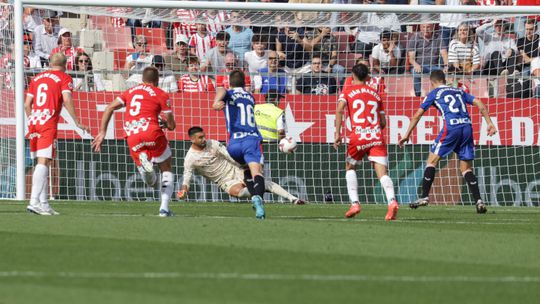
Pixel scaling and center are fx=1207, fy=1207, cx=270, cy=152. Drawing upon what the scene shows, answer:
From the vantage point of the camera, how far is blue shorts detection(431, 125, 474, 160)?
58.1 ft

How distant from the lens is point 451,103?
1759cm

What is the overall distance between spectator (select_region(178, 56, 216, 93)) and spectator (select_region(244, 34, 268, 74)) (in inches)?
33.2

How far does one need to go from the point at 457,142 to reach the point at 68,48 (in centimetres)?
749

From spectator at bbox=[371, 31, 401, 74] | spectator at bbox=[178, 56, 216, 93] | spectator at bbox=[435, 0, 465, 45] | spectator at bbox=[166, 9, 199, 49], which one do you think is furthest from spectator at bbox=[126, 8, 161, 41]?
spectator at bbox=[435, 0, 465, 45]

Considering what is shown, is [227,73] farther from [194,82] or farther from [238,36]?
[238,36]

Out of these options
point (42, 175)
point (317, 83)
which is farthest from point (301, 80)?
point (42, 175)

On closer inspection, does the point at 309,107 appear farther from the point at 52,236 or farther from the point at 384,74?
the point at 52,236

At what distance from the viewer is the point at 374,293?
7.47 meters

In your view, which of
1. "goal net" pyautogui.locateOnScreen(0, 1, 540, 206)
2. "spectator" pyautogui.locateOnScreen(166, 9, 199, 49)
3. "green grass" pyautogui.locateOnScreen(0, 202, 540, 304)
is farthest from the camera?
A: "spectator" pyautogui.locateOnScreen(166, 9, 199, 49)

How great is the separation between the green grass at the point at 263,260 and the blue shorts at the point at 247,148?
29.9 inches

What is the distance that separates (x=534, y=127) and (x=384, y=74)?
2794 millimetres

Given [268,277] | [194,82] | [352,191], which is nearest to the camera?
[268,277]

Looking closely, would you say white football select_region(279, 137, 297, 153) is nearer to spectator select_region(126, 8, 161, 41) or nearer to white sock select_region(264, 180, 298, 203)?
white sock select_region(264, 180, 298, 203)

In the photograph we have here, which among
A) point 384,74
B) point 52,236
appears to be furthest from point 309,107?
point 52,236
